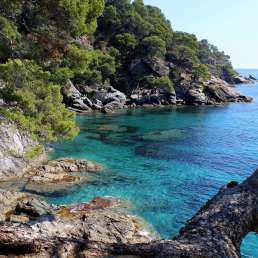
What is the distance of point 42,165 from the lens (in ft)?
96.7

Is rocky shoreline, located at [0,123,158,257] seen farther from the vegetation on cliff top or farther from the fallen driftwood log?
the fallen driftwood log

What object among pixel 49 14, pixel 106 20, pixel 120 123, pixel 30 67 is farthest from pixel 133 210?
pixel 106 20

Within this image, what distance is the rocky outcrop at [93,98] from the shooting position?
64375mm

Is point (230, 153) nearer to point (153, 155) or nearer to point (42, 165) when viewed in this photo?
point (153, 155)

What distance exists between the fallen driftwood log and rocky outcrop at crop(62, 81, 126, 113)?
190 ft

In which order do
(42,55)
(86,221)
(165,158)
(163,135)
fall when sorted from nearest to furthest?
(42,55)
(86,221)
(165,158)
(163,135)

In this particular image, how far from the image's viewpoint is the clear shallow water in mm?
23219

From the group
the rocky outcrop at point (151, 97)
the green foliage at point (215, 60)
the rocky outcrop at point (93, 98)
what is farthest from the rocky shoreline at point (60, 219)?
the green foliage at point (215, 60)

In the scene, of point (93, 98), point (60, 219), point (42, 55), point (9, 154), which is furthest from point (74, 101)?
point (42, 55)

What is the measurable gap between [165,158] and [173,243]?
29863 millimetres

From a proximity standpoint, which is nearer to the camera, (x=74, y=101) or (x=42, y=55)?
(x=42, y=55)

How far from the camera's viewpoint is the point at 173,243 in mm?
5707

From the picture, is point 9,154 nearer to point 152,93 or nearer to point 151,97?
point 151,97

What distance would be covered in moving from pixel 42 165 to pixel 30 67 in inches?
594
